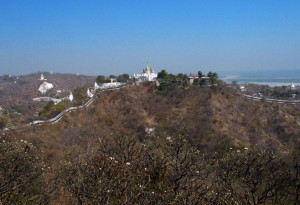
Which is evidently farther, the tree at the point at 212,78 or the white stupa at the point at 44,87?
the white stupa at the point at 44,87

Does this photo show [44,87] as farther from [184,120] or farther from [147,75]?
[184,120]

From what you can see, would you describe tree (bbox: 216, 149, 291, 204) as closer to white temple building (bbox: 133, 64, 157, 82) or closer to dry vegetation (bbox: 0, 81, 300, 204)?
dry vegetation (bbox: 0, 81, 300, 204)

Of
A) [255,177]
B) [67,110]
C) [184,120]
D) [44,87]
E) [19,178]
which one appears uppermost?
[19,178]

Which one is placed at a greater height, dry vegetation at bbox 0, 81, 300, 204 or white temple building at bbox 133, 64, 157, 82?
white temple building at bbox 133, 64, 157, 82

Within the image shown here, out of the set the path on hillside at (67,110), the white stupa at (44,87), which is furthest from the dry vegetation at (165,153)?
the white stupa at (44,87)

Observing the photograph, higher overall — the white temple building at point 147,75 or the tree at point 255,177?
the white temple building at point 147,75

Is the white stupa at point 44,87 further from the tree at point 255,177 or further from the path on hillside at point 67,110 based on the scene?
the tree at point 255,177

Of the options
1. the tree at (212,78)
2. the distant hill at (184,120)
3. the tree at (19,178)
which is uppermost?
the tree at (212,78)

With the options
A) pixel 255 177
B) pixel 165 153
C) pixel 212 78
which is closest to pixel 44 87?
pixel 212 78

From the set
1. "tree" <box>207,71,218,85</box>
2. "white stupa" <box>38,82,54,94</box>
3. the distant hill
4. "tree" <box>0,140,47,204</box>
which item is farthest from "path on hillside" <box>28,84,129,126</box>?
"white stupa" <box>38,82,54,94</box>
